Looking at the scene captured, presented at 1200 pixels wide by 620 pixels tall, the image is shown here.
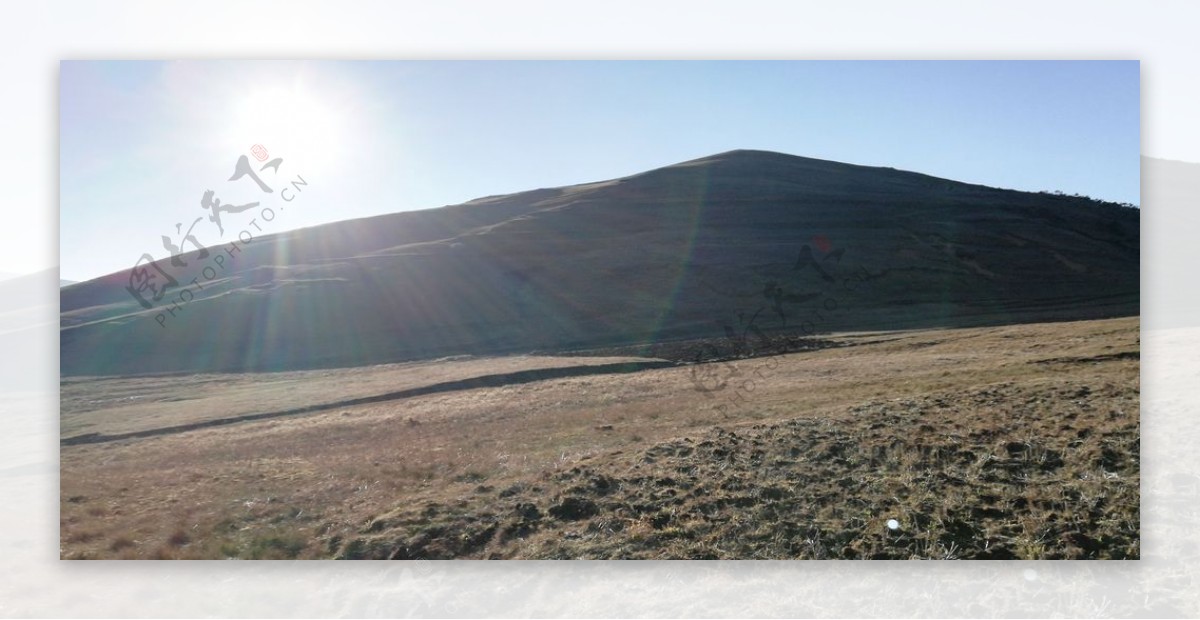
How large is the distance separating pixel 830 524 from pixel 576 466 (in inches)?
93.8

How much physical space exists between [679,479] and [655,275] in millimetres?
8534

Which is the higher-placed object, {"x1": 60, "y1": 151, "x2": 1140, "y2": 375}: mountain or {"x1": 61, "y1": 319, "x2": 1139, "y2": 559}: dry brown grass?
{"x1": 60, "y1": 151, "x2": 1140, "y2": 375}: mountain

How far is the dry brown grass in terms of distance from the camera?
6.36 metres

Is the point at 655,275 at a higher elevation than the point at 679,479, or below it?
higher

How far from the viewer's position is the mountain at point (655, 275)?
7832 mm

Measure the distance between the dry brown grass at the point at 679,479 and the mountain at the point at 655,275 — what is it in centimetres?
102

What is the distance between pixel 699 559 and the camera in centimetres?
629

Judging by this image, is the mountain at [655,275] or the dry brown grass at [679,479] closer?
the dry brown grass at [679,479]

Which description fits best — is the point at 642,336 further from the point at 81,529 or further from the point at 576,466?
the point at 81,529

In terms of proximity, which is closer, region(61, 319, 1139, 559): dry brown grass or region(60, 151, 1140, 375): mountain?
region(61, 319, 1139, 559): dry brown grass

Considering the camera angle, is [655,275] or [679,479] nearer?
[679,479]

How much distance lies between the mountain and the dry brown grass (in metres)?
1.02

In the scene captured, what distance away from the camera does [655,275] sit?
14.8 m

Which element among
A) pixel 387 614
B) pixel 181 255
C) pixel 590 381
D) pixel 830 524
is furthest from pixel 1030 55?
pixel 181 255
